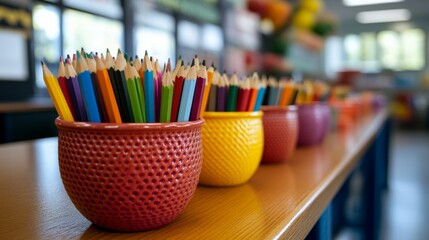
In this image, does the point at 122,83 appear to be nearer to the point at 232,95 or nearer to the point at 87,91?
the point at 87,91

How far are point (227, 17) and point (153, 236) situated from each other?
526 centimetres

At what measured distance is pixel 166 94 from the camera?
390 millimetres

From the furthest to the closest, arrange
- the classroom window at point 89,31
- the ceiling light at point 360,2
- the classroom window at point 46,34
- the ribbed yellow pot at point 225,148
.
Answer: the ceiling light at point 360,2 → the classroom window at point 89,31 → the classroom window at point 46,34 → the ribbed yellow pot at point 225,148

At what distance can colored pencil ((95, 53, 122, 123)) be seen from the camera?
0.37 metres

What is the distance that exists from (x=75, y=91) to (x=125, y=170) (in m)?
0.09

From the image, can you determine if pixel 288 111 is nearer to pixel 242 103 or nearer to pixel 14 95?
pixel 242 103

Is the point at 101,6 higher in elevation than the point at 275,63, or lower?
higher

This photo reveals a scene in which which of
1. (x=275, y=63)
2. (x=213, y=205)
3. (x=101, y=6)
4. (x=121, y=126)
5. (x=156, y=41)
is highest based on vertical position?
(x=101, y=6)

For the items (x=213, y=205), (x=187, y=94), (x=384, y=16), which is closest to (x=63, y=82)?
(x=187, y=94)

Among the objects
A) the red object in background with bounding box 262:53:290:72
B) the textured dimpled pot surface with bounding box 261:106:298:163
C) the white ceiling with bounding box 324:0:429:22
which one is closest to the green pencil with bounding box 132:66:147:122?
the textured dimpled pot surface with bounding box 261:106:298:163

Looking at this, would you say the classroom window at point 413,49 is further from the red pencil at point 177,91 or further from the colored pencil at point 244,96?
the red pencil at point 177,91

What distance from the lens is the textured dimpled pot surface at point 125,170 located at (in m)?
0.37

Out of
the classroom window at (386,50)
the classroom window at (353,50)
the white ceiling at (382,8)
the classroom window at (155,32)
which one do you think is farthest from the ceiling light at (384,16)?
the classroom window at (155,32)

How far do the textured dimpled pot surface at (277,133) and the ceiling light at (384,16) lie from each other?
10.2 metres
